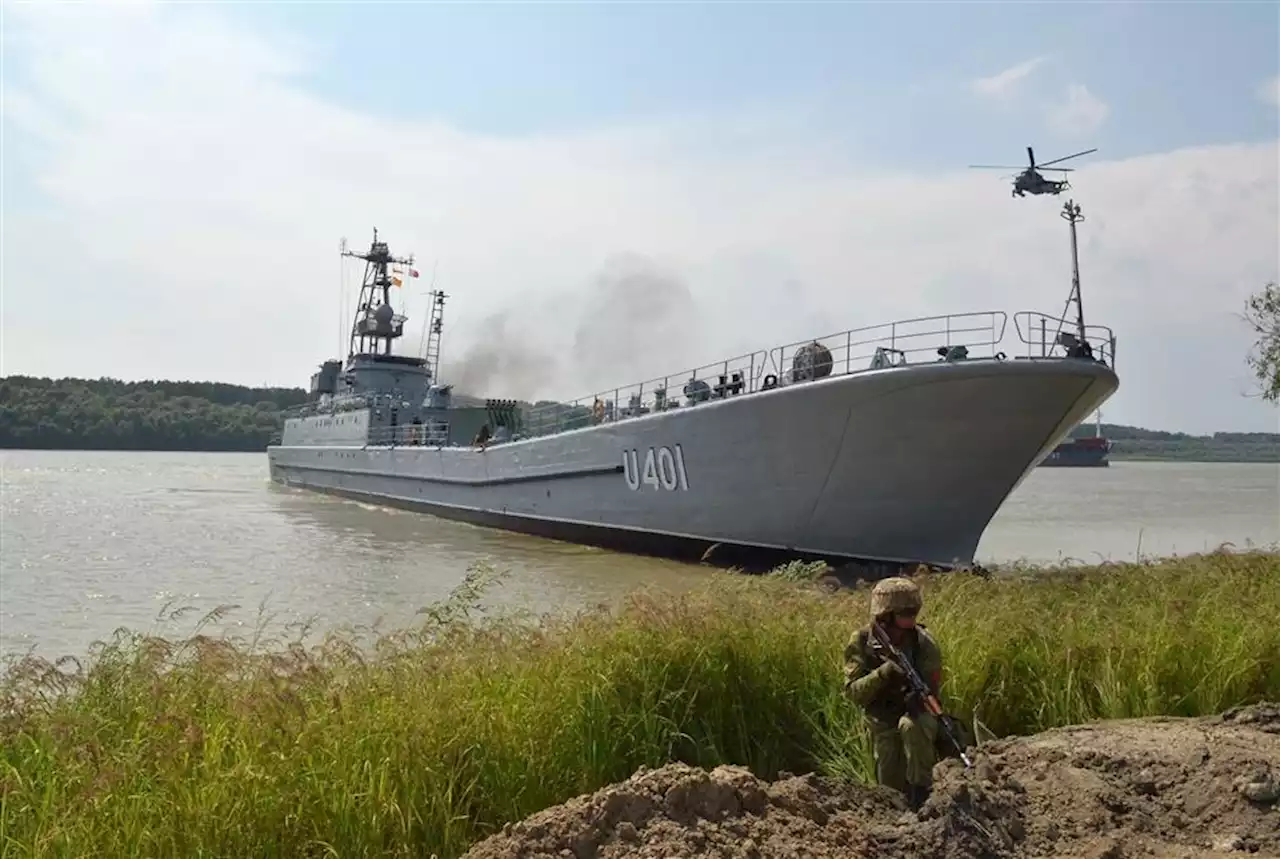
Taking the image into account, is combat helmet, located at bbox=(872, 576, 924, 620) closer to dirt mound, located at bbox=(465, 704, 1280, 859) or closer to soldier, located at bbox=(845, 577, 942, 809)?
soldier, located at bbox=(845, 577, 942, 809)

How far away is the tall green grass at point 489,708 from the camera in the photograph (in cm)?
320

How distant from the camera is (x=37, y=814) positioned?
128 inches

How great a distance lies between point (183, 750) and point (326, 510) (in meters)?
25.4

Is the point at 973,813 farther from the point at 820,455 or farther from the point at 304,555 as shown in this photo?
the point at 304,555

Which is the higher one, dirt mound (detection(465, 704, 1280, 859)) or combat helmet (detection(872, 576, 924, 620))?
combat helmet (detection(872, 576, 924, 620))

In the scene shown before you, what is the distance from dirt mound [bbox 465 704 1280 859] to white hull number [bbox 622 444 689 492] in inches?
445

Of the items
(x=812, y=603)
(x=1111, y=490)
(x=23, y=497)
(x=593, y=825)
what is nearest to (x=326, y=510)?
(x=23, y=497)

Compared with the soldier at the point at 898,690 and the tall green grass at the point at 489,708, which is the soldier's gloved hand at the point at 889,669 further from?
the tall green grass at the point at 489,708

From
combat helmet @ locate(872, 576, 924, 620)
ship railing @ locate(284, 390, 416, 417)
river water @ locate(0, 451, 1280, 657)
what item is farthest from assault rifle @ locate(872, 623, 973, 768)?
ship railing @ locate(284, 390, 416, 417)

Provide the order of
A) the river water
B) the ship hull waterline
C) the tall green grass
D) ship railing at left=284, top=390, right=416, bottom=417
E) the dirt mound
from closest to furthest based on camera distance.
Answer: the dirt mound → the tall green grass → the river water → the ship hull waterline → ship railing at left=284, top=390, right=416, bottom=417

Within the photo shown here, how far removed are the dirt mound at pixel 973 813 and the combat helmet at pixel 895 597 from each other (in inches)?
22.7

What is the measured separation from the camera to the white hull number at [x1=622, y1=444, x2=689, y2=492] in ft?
49.2

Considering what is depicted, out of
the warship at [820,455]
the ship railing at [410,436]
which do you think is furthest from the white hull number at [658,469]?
the ship railing at [410,436]

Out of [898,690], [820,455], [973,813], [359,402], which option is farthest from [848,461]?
[359,402]
